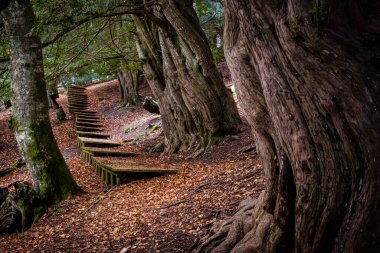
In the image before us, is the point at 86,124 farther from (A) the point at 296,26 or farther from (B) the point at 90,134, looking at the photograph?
(A) the point at 296,26

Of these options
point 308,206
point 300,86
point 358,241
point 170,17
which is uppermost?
point 170,17

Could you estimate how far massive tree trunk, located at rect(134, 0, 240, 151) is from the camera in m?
9.14

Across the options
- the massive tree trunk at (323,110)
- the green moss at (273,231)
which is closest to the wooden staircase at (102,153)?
the green moss at (273,231)

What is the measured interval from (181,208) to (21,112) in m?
3.68

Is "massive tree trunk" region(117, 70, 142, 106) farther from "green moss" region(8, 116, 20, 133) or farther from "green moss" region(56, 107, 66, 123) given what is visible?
"green moss" region(8, 116, 20, 133)

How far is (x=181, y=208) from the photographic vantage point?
522cm

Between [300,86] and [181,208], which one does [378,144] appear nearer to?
[300,86]

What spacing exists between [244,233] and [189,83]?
6508mm

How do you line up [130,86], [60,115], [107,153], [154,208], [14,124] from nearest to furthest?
[154,208]
[14,124]
[107,153]
[60,115]
[130,86]

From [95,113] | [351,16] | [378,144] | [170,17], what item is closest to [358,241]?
[378,144]

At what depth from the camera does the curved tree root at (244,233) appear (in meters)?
2.97

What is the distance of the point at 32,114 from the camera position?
6719 mm

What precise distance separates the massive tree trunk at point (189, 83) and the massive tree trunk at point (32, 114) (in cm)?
329

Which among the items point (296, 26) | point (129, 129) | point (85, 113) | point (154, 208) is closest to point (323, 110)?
A: point (296, 26)
